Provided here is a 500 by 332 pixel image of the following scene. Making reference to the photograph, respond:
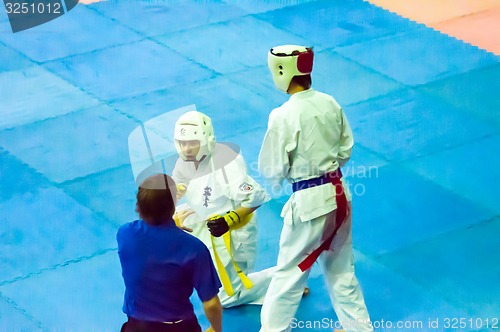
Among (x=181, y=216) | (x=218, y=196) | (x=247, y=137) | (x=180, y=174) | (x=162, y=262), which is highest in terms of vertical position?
(x=162, y=262)

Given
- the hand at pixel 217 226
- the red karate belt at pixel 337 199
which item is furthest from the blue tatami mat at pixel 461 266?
the hand at pixel 217 226

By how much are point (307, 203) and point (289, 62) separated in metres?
0.93

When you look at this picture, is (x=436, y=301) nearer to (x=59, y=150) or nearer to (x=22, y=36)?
(x=59, y=150)

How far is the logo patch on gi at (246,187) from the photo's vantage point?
A: 19.4ft

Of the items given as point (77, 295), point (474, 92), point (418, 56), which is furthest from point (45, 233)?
point (418, 56)

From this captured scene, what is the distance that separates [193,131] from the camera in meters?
5.88

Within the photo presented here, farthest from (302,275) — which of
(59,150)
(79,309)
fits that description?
(59,150)

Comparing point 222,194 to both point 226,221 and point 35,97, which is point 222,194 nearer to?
point 226,221

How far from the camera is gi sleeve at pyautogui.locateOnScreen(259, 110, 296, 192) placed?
5.58 metres

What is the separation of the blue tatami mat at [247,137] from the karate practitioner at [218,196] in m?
0.23

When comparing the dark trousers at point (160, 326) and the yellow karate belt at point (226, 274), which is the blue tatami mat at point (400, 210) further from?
the dark trousers at point (160, 326)

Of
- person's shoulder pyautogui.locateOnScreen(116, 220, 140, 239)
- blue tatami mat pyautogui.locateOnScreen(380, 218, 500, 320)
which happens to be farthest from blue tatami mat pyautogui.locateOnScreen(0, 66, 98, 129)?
person's shoulder pyautogui.locateOnScreen(116, 220, 140, 239)

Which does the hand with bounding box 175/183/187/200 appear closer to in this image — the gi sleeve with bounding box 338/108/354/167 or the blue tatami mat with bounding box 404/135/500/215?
the gi sleeve with bounding box 338/108/354/167

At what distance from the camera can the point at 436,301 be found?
666 centimetres
